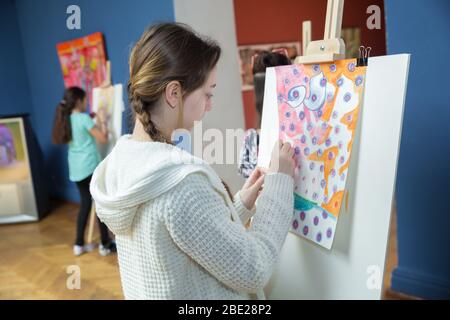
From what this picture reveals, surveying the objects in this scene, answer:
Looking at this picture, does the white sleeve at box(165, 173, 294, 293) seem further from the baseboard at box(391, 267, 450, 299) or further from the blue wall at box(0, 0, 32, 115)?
the blue wall at box(0, 0, 32, 115)

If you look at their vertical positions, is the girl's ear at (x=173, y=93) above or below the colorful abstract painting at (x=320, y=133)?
above

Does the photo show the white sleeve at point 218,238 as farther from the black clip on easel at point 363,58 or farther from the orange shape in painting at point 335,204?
the black clip on easel at point 363,58

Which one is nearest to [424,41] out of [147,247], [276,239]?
[276,239]

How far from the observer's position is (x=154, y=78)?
0.83 m

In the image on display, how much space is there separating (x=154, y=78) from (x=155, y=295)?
444 millimetres

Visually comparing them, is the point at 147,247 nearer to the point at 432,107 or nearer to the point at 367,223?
the point at 367,223

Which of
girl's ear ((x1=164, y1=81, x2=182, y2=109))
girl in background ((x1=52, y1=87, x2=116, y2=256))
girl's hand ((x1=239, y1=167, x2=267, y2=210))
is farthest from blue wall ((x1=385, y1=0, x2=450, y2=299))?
girl in background ((x1=52, y1=87, x2=116, y2=256))

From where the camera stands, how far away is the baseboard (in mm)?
1937

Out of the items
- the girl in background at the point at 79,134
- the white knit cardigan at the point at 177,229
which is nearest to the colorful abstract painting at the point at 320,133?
the white knit cardigan at the point at 177,229

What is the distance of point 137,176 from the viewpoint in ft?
2.55

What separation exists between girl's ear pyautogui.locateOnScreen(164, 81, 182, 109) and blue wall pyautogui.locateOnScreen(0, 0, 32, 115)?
459 centimetres

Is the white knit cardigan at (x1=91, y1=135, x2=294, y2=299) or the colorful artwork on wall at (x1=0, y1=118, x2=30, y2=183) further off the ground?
the white knit cardigan at (x1=91, y1=135, x2=294, y2=299)

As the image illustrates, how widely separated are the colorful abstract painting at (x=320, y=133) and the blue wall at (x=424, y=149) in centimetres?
84

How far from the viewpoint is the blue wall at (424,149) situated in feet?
5.71
